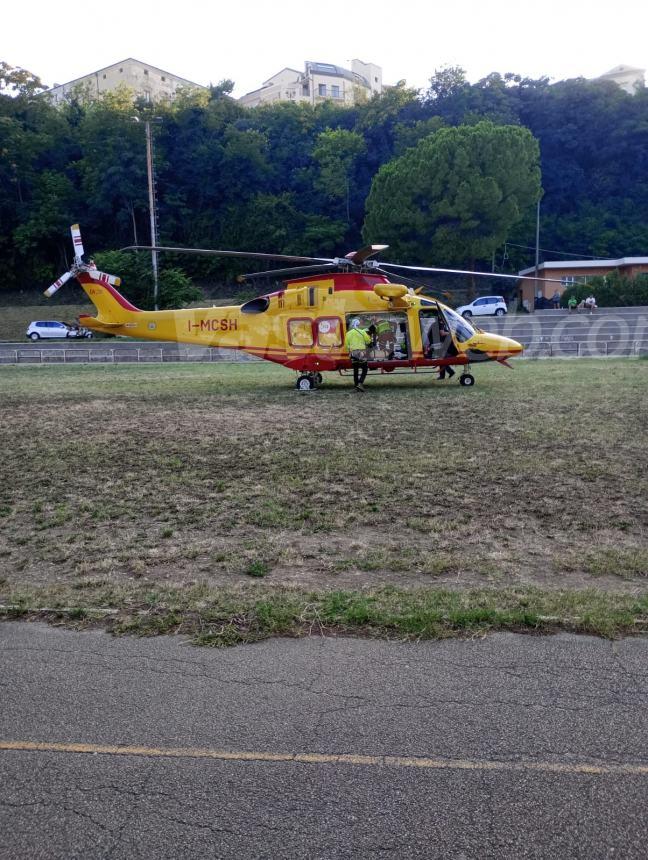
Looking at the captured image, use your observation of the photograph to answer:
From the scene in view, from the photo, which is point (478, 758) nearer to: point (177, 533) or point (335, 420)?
point (177, 533)

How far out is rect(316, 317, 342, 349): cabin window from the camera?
1870 centimetres

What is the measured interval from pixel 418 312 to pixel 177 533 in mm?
12256

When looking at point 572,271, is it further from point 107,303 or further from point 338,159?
point 107,303

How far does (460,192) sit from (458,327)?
32984 mm

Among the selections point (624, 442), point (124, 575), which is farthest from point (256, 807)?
point (624, 442)

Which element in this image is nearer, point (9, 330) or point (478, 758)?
point (478, 758)

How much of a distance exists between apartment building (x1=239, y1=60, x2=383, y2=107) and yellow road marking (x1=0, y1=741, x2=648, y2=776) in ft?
353

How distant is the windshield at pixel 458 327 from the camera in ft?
60.8

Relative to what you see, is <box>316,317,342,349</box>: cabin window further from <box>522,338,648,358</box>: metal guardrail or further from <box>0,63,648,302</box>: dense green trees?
<box>0,63,648,302</box>: dense green trees

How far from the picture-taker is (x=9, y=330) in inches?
2064

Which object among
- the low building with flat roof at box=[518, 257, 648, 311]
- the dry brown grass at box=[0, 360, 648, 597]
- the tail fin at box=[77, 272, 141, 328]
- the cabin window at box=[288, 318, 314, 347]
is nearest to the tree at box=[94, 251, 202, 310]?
the low building with flat roof at box=[518, 257, 648, 311]

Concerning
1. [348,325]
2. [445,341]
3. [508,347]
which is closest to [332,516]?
[348,325]

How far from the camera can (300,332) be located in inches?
749

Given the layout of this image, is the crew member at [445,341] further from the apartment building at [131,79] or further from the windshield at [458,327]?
the apartment building at [131,79]
